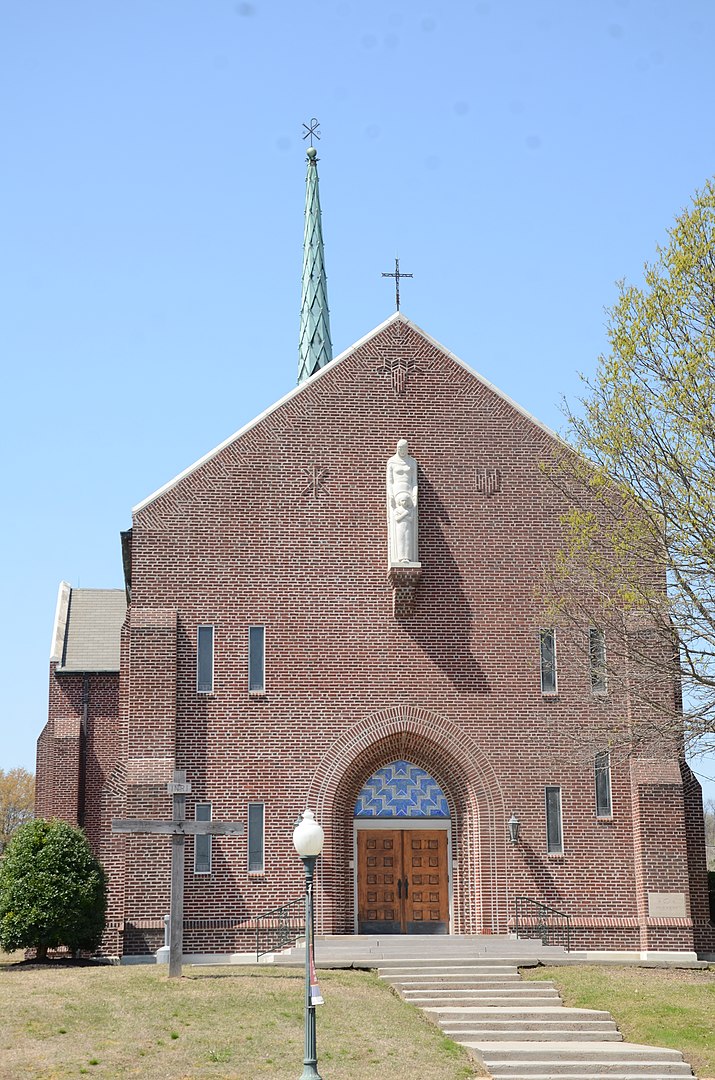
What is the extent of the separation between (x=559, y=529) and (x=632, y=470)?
25.9ft

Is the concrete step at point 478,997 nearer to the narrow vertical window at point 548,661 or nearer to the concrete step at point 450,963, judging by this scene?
the concrete step at point 450,963

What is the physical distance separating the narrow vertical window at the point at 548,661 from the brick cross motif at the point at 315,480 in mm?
5468

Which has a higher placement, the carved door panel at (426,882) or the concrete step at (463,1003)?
the carved door panel at (426,882)

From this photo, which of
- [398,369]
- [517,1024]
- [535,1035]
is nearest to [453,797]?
[517,1024]

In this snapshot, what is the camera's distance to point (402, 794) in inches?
1134

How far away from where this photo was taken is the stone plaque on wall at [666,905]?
27.5m

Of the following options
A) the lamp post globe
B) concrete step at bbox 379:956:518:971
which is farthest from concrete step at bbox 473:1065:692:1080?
concrete step at bbox 379:956:518:971

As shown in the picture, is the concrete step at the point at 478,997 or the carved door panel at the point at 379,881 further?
the carved door panel at the point at 379,881

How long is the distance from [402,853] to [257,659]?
493 centimetres

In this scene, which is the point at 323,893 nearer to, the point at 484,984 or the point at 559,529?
the point at 484,984

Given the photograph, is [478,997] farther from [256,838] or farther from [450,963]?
[256,838]

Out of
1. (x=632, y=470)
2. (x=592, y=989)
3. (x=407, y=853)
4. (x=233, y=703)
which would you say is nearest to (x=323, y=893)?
Answer: (x=407, y=853)

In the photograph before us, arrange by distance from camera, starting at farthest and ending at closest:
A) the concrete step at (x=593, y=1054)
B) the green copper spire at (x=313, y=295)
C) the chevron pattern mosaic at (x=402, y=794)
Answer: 1. the green copper spire at (x=313, y=295)
2. the chevron pattern mosaic at (x=402, y=794)
3. the concrete step at (x=593, y=1054)

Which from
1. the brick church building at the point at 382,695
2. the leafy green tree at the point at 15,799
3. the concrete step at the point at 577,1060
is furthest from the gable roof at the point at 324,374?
the leafy green tree at the point at 15,799
